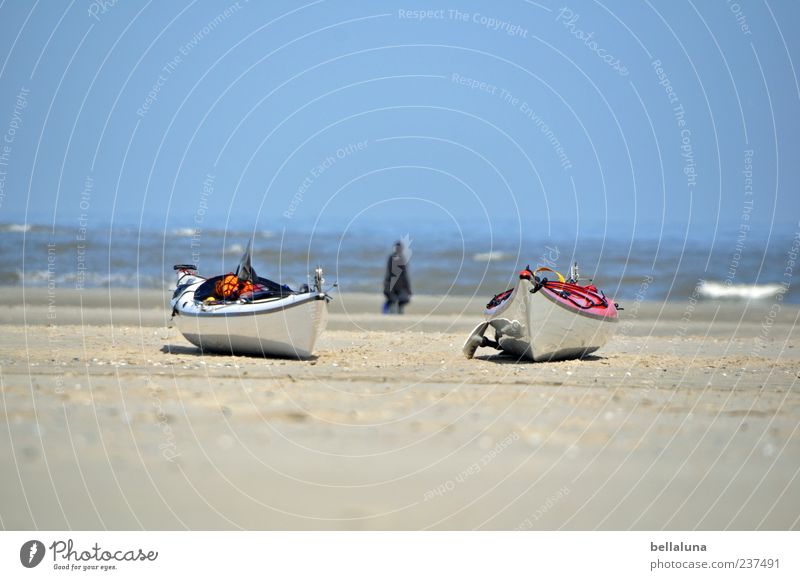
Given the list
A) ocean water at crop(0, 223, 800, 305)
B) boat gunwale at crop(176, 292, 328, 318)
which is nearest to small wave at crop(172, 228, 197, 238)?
ocean water at crop(0, 223, 800, 305)

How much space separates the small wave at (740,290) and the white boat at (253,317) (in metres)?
27.9

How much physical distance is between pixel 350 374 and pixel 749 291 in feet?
107

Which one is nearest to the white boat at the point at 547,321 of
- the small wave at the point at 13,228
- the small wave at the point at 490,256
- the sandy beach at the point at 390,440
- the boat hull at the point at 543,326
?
the boat hull at the point at 543,326

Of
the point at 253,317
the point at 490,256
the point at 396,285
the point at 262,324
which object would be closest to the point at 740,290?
the point at 490,256

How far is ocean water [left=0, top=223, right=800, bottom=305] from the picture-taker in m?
44.8

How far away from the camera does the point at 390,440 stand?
1242cm

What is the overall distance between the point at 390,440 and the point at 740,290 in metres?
37.1

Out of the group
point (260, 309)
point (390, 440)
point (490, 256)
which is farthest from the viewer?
point (490, 256)

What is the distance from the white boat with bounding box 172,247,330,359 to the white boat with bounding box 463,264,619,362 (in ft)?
10.6

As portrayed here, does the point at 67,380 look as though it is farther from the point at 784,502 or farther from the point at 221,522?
the point at 784,502

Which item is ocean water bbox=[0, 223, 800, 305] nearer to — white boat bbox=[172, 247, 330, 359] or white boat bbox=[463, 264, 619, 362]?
white boat bbox=[463, 264, 619, 362]

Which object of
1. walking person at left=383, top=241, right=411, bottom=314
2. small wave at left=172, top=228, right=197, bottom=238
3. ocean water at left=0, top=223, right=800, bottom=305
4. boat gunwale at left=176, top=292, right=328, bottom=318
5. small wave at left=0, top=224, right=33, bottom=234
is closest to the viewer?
boat gunwale at left=176, top=292, right=328, bottom=318

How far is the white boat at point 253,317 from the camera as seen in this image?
1895 centimetres

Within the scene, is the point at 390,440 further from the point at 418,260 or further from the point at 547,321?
the point at 418,260
